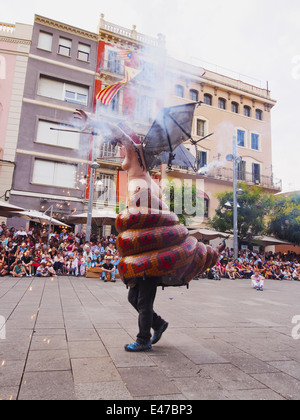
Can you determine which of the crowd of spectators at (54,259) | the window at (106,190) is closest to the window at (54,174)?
the window at (106,190)

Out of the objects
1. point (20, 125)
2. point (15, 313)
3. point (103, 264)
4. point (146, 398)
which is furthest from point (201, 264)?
point (20, 125)

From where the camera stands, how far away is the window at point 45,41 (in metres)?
19.9

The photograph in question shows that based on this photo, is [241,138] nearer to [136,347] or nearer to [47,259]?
[47,259]

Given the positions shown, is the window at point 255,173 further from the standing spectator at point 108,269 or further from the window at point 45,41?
the standing spectator at point 108,269

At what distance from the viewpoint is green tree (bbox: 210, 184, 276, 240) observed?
20047 mm

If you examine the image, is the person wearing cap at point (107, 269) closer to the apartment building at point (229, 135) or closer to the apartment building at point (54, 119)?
the apartment building at point (229, 135)

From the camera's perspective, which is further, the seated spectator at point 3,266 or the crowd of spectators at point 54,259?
the crowd of spectators at point 54,259

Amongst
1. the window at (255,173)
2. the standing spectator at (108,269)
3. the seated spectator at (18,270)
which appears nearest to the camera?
the seated spectator at (18,270)

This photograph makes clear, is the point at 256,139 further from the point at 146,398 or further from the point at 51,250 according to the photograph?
the point at 146,398

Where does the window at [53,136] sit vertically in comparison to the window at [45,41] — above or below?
below

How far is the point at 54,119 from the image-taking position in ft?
64.3

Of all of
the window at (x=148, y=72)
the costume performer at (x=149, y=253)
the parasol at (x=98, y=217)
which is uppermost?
the window at (x=148, y=72)

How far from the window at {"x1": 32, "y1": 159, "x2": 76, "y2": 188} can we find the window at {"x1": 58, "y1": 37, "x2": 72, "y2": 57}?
26.3ft

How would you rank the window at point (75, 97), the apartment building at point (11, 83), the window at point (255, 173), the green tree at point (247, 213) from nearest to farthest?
the apartment building at point (11, 83), the green tree at point (247, 213), the window at point (75, 97), the window at point (255, 173)
